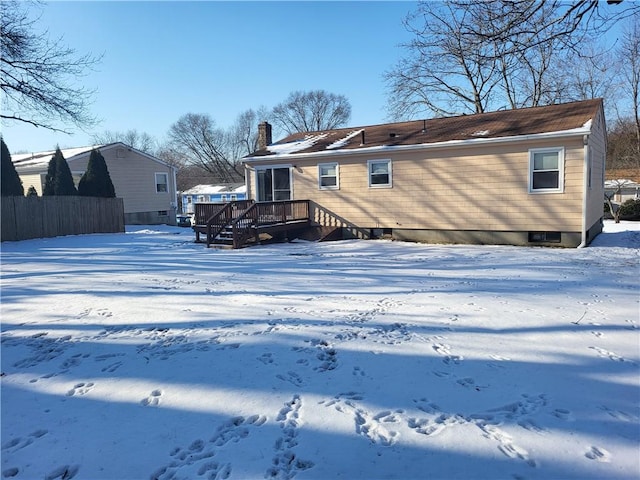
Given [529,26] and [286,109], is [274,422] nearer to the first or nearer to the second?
[529,26]

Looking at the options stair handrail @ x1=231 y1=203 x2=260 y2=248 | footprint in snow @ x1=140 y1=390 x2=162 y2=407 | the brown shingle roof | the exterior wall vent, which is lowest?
footprint in snow @ x1=140 y1=390 x2=162 y2=407

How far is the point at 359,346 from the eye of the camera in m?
4.35

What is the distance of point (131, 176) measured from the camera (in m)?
26.8

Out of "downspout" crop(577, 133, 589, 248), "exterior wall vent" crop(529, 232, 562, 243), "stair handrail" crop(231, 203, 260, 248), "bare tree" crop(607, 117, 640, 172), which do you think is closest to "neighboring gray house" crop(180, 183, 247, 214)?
"stair handrail" crop(231, 203, 260, 248)

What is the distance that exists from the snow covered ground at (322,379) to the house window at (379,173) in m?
7.43

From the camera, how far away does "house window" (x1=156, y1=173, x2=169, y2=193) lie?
2854cm

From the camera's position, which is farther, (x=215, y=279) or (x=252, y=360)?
(x=215, y=279)

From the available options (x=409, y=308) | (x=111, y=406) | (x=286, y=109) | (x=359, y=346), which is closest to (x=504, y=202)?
(x=409, y=308)

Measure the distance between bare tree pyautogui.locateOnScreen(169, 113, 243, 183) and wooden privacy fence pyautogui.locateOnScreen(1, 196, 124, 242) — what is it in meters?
50.8

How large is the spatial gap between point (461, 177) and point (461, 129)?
2.00 m

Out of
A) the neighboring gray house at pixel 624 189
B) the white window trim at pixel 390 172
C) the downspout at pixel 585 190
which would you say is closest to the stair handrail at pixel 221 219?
the white window trim at pixel 390 172

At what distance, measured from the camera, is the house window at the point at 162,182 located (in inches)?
1123

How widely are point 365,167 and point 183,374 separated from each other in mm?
11778

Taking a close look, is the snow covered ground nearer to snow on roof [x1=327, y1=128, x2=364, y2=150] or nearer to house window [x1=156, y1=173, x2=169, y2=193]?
snow on roof [x1=327, y1=128, x2=364, y2=150]
